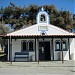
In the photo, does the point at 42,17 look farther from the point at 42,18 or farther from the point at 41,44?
the point at 41,44

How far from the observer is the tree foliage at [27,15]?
54.9 metres

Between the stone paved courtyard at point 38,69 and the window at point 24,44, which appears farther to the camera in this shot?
the window at point 24,44

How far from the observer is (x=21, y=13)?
58.6m

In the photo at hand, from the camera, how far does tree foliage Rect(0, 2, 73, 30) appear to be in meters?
54.9

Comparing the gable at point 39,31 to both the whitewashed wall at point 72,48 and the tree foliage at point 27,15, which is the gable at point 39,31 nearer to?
the whitewashed wall at point 72,48

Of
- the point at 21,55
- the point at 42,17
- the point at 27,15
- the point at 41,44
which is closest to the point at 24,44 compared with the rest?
the point at 21,55

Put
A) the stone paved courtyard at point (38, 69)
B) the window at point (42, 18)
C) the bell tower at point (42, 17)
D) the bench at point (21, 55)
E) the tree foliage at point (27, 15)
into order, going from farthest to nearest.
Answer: the tree foliage at point (27, 15)
the window at point (42, 18)
the bell tower at point (42, 17)
the bench at point (21, 55)
the stone paved courtyard at point (38, 69)

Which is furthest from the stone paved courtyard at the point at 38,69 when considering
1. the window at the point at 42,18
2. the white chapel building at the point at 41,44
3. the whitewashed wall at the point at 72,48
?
the window at the point at 42,18

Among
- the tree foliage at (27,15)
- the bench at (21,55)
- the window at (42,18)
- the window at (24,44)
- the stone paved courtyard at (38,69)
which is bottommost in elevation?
the stone paved courtyard at (38,69)

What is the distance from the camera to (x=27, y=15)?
58656 millimetres

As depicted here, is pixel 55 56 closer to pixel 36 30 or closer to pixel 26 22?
pixel 36 30

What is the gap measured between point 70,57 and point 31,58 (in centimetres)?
462

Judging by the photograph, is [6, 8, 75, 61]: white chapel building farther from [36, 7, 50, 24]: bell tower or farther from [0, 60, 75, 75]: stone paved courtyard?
[0, 60, 75, 75]: stone paved courtyard

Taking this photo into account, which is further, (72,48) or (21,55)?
(72,48)
